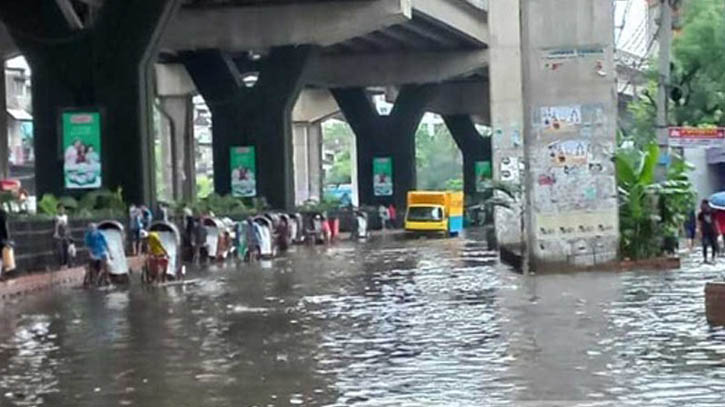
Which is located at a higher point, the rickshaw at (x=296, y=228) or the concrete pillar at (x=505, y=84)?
the concrete pillar at (x=505, y=84)

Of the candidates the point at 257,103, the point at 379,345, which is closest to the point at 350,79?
the point at 257,103

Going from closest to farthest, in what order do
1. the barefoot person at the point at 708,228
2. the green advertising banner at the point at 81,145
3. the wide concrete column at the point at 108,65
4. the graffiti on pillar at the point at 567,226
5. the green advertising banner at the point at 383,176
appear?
the graffiti on pillar at the point at 567,226 → the barefoot person at the point at 708,228 → the green advertising banner at the point at 81,145 → the wide concrete column at the point at 108,65 → the green advertising banner at the point at 383,176

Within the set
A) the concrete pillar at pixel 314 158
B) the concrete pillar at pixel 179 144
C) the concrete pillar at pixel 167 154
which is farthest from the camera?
the concrete pillar at pixel 314 158

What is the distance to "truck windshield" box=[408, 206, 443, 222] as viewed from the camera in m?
77.6

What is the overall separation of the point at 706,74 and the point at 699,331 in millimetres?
31849

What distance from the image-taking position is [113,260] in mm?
34906

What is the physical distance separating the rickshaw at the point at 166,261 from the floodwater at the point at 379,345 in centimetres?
345

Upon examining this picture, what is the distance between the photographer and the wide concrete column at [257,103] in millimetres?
64375

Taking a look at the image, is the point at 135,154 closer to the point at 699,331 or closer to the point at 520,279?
the point at 520,279

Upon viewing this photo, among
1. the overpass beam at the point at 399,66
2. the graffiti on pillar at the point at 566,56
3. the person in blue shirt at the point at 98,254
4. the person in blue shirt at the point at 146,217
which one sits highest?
the overpass beam at the point at 399,66

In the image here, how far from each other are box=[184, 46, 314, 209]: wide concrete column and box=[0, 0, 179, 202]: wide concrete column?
17444 millimetres

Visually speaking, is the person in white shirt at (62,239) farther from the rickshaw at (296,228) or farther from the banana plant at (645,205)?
the rickshaw at (296,228)

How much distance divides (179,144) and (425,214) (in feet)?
50.2

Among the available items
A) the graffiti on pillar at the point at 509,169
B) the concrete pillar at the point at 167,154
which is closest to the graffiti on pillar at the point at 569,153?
the graffiti on pillar at the point at 509,169
